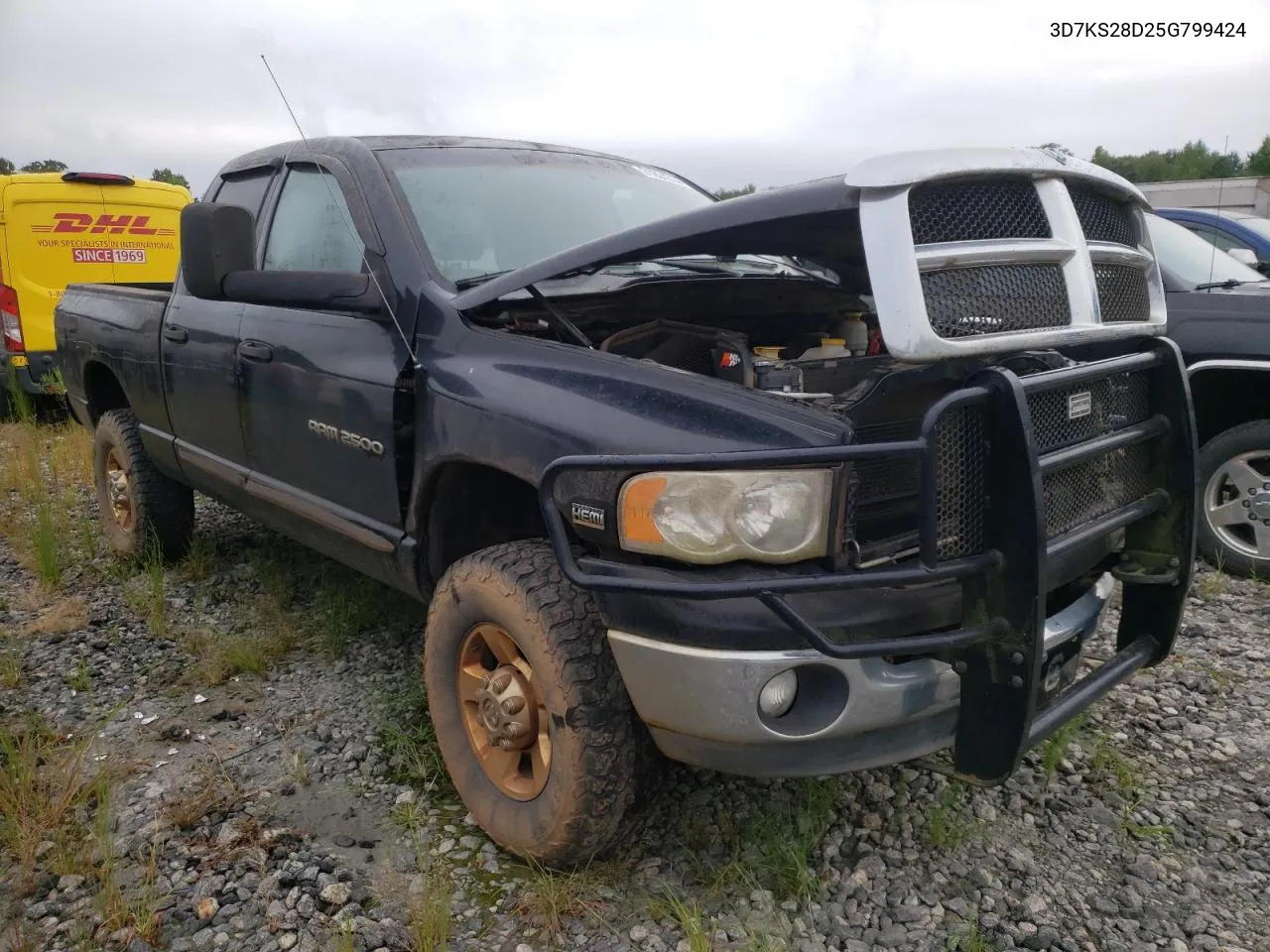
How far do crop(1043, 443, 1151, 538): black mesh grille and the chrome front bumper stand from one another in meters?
0.28

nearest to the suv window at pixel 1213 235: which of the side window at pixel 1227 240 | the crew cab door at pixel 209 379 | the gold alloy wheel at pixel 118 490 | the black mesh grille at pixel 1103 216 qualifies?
the side window at pixel 1227 240

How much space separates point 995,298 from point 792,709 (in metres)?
0.91

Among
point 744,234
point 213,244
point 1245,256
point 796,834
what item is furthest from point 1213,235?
point 213,244

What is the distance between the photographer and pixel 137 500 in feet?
14.2

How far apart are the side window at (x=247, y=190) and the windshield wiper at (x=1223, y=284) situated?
398 cm

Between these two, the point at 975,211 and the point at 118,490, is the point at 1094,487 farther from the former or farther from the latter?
the point at 118,490

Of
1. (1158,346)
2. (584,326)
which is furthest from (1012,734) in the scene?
(584,326)

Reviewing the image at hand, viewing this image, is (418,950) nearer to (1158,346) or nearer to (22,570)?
(1158,346)

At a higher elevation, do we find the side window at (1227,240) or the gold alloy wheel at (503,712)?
the side window at (1227,240)

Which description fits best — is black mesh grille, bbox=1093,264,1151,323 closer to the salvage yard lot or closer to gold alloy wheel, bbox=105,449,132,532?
the salvage yard lot

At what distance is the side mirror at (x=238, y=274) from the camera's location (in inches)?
106

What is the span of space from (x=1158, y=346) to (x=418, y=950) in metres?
2.16

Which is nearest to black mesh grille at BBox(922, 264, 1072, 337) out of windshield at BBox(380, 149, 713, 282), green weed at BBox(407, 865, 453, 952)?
windshield at BBox(380, 149, 713, 282)

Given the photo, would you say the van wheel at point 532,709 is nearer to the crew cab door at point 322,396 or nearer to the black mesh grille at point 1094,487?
the crew cab door at point 322,396
